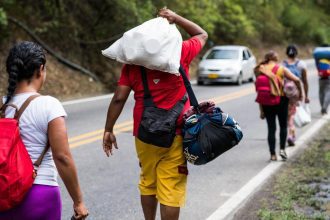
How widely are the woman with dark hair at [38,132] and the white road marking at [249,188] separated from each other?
3.00 m

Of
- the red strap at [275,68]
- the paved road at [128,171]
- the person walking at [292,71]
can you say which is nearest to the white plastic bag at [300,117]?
the person walking at [292,71]

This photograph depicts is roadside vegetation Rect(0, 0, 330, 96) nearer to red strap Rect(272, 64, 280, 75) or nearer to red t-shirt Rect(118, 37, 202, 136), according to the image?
red strap Rect(272, 64, 280, 75)

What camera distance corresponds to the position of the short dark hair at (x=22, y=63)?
301cm

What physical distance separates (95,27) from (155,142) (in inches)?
688

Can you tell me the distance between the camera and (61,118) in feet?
9.85

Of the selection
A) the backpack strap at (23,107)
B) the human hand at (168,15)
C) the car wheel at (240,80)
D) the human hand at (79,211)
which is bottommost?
the car wheel at (240,80)

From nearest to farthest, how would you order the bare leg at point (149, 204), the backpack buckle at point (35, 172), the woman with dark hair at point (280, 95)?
1. the backpack buckle at point (35, 172)
2. the bare leg at point (149, 204)
3. the woman with dark hair at point (280, 95)

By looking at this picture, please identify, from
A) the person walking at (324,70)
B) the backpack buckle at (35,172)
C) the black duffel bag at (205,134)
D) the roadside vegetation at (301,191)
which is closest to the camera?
the backpack buckle at (35,172)

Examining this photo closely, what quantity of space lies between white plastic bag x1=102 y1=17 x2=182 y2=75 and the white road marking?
2319 mm

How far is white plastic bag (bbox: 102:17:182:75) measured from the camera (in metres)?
3.97

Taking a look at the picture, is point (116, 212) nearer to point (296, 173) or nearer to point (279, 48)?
point (296, 173)

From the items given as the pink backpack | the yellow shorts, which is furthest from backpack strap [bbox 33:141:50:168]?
the pink backpack

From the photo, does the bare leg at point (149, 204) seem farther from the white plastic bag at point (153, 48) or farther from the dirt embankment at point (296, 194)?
the dirt embankment at point (296, 194)

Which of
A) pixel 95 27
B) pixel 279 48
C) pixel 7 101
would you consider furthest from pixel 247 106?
pixel 279 48
